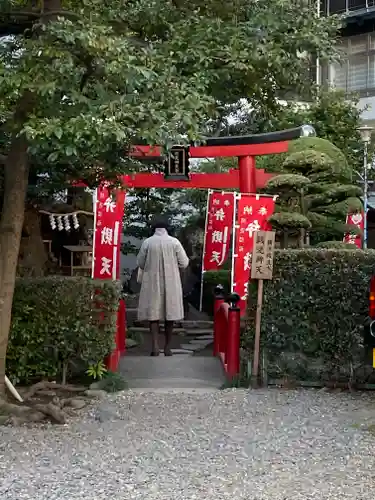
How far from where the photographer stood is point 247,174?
13688 millimetres

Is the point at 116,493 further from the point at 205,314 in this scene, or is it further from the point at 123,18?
the point at 205,314

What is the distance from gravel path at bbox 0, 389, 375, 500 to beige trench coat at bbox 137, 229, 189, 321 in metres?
2.39

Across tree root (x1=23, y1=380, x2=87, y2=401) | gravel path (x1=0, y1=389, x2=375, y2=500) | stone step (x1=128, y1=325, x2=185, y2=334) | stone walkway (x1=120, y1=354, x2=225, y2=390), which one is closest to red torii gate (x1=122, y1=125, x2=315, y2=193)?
stone step (x1=128, y1=325, x2=185, y2=334)

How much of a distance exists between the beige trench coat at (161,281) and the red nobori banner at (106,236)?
2203 millimetres

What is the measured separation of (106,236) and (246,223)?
2427 mm

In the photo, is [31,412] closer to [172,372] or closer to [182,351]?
[172,372]

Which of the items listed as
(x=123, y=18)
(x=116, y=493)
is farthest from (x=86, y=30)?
(x=116, y=493)

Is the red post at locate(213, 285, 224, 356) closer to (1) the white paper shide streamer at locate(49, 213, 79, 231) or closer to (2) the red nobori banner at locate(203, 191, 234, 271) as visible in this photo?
(1) the white paper shide streamer at locate(49, 213, 79, 231)

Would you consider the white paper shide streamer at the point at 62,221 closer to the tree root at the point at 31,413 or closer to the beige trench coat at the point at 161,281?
the beige trench coat at the point at 161,281

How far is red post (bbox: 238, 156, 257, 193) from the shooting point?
13.6 metres

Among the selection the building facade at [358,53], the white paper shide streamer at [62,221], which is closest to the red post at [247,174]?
the white paper shide streamer at [62,221]

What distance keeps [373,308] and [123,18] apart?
3580 mm

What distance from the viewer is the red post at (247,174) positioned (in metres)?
13.6

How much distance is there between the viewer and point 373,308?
6.83m
